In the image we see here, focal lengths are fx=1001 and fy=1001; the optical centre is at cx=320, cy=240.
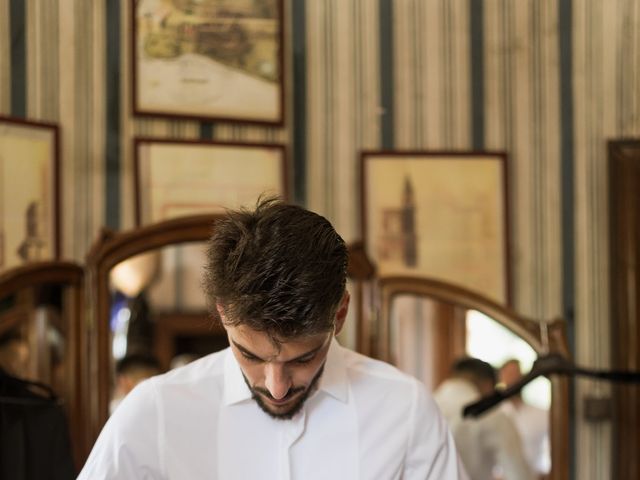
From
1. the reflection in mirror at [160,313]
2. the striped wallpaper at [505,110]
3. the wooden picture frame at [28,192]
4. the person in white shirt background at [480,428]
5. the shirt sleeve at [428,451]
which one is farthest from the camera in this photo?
the striped wallpaper at [505,110]

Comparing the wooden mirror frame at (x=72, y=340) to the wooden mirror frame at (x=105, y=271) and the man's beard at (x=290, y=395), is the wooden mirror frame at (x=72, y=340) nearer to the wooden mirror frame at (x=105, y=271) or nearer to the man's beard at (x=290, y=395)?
the wooden mirror frame at (x=105, y=271)

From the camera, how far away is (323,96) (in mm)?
3383

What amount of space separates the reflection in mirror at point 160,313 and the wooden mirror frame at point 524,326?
58 centimetres

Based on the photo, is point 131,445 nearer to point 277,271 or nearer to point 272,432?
point 272,432

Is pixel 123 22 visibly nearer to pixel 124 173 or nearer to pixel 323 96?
pixel 124 173

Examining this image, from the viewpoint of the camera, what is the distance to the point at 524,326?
312 cm

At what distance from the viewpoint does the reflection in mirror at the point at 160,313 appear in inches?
109

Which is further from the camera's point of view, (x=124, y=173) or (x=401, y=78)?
(x=401, y=78)

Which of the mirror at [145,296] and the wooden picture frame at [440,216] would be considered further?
the wooden picture frame at [440,216]

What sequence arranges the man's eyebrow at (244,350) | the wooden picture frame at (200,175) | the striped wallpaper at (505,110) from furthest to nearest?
the striped wallpaper at (505,110) → the wooden picture frame at (200,175) → the man's eyebrow at (244,350)

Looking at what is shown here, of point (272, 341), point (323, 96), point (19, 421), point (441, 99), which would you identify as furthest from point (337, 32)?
point (272, 341)

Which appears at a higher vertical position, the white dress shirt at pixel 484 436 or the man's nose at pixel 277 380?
the man's nose at pixel 277 380

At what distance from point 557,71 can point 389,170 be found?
0.73 metres

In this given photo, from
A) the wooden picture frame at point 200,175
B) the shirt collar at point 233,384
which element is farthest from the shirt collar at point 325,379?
the wooden picture frame at point 200,175
